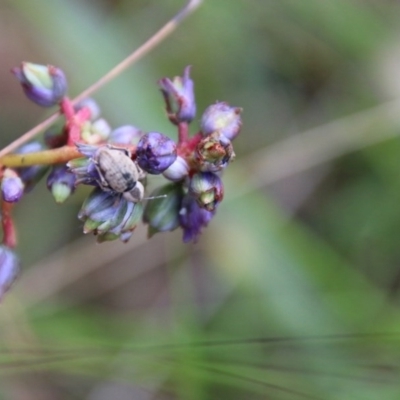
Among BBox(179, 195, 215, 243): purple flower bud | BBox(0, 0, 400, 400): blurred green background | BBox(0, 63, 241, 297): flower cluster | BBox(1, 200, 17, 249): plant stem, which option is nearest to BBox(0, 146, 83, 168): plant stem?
BBox(0, 63, 241, 297): flower cluster

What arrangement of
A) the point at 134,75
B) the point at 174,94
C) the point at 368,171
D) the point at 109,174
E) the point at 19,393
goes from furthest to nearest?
the point at 368,171, the point at 134,75, the point at 19,393, the point at 174,94, the point at 109,174

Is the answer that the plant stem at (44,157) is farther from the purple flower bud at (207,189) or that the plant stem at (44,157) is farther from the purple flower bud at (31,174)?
the purple flower bud at (207,189)

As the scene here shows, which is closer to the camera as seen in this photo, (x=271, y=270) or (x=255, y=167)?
(x=271, y=270)

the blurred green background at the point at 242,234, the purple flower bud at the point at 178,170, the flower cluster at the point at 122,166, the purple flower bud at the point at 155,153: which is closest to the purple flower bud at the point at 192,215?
the flower cluster at the point at 122,166

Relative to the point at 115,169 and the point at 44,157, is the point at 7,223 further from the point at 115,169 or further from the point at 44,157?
the point at 115,169

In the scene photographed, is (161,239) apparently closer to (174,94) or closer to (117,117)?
(117,117)

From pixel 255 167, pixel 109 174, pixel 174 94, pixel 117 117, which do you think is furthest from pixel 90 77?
pixel 109 174
